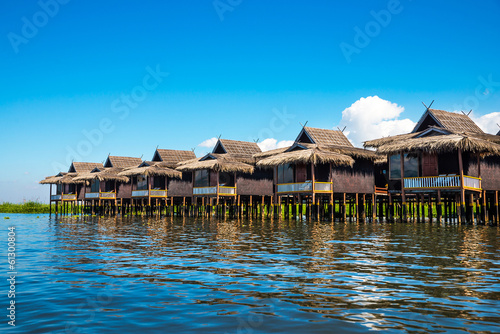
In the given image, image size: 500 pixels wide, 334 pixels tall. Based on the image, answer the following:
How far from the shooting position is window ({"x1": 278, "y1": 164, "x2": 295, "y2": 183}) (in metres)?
32.3

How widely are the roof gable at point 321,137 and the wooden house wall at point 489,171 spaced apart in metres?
9.59

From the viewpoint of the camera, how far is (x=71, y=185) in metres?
55.8

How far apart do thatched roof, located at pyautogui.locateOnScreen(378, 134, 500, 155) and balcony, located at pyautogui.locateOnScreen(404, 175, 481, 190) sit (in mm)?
Answer: 1496

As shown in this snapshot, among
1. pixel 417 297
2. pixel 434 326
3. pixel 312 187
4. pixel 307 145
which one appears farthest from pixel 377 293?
pixel 307 145

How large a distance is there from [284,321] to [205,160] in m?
32.7

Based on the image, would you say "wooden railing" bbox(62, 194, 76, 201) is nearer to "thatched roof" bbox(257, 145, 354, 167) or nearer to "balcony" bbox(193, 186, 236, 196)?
"balcony" bbox(193, 186, 236, 196)

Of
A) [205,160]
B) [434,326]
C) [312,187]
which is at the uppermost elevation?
[205,160]

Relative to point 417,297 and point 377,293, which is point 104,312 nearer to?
point 377,293

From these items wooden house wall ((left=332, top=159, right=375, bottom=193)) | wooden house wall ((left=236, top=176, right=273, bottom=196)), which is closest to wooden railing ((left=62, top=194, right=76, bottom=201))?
wooden house wall ((left=236, top=176, right=273, bottom=196))

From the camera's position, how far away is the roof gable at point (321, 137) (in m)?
32.2

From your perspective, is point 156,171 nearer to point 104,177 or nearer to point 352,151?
point 104,177

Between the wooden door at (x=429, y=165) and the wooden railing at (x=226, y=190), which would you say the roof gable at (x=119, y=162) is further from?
the wooden door at (x=429, y=165)

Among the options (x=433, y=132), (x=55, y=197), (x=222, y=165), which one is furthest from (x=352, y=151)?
(x=55, y=197)

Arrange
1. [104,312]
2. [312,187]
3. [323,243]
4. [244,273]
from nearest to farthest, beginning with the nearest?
[104,312]
[244,273]
[323,243]
[312,187]
